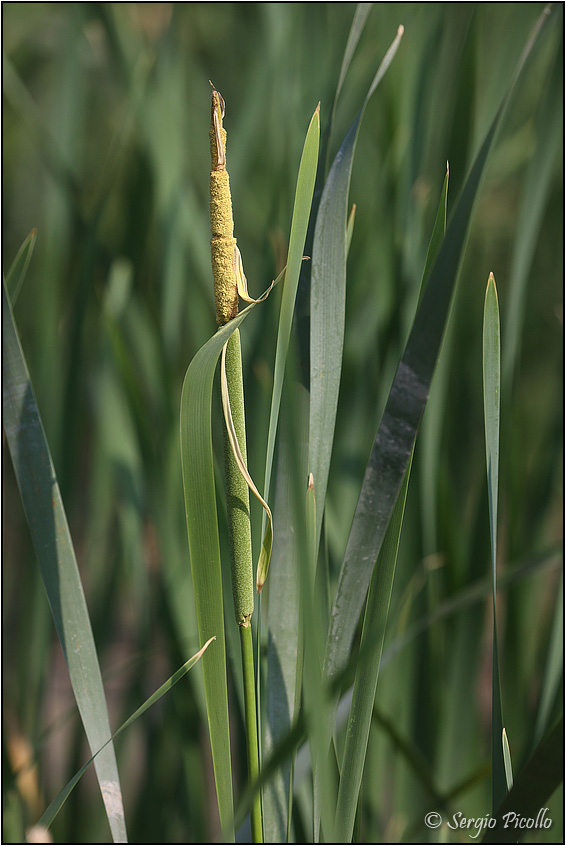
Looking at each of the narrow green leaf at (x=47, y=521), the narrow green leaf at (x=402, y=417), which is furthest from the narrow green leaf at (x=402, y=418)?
the narrow green leaf at (x=47, y=521)

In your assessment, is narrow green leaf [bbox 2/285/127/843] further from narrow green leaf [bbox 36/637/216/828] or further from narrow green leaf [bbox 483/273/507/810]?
narrow green leaf [bbox 483/273/507/810]

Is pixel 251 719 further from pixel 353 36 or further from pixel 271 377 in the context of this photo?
pixel 353 36

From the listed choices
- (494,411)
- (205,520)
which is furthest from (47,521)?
(494,411)

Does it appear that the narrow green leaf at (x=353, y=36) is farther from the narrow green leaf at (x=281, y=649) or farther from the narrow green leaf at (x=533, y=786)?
the narrow green leaf at (x=533, y=786)

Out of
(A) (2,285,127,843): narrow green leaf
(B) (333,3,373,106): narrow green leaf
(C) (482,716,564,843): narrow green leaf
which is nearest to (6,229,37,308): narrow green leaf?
(A) (2,285,127,843): narrow green leaf

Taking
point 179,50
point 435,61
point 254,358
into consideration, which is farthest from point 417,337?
point 179,50

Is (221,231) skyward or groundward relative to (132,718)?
skyward

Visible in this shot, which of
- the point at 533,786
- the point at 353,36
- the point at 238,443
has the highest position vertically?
the point at 353,36
